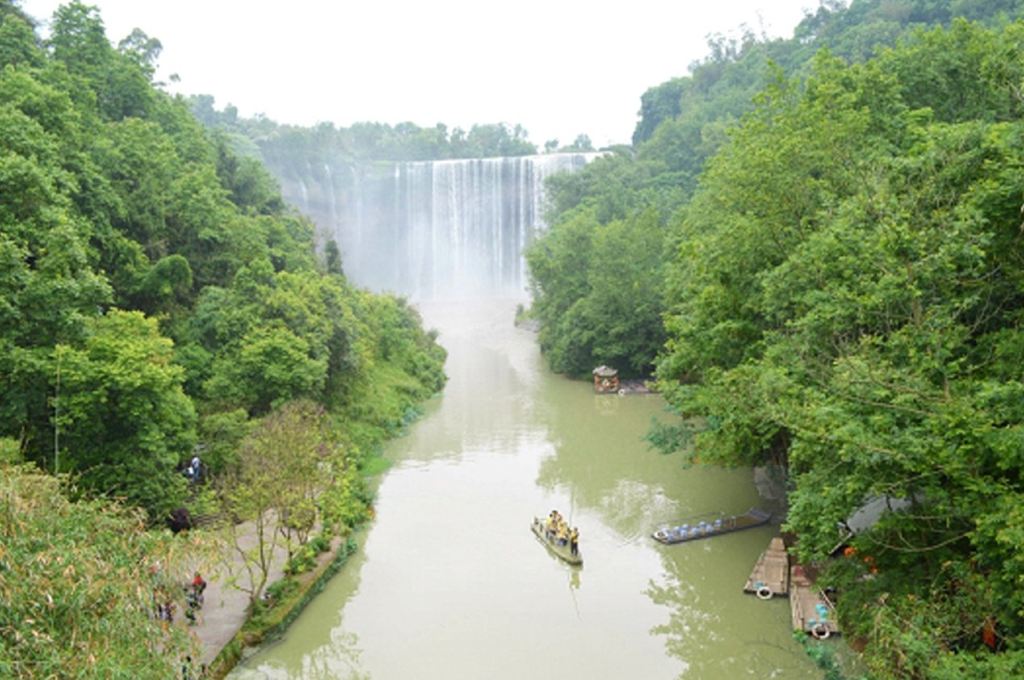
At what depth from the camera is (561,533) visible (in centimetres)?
1611

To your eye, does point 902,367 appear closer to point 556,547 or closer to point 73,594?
point 556,547

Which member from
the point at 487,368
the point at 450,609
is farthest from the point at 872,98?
the point at 487,368

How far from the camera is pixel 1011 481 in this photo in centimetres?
885

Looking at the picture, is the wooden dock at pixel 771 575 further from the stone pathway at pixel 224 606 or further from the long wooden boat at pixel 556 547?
the stone pathway at pixel 224 606

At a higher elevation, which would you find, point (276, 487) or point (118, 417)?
point (118, 417)

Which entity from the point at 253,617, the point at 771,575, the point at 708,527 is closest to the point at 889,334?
the point at 771,575

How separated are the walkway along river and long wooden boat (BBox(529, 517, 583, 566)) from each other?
0.63 ft

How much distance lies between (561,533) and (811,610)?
505cm

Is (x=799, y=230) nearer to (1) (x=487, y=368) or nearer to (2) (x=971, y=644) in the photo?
(2) (x=971, y=644)

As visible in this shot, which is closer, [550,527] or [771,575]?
[771,575]

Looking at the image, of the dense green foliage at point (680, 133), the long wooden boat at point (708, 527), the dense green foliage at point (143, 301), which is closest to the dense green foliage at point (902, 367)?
the long wooden boat at point (708, 527)

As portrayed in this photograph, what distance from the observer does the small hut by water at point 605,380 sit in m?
31.0

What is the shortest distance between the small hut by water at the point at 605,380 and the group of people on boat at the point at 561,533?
14.3m

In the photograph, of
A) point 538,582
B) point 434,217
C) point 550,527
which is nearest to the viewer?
point 538,582
